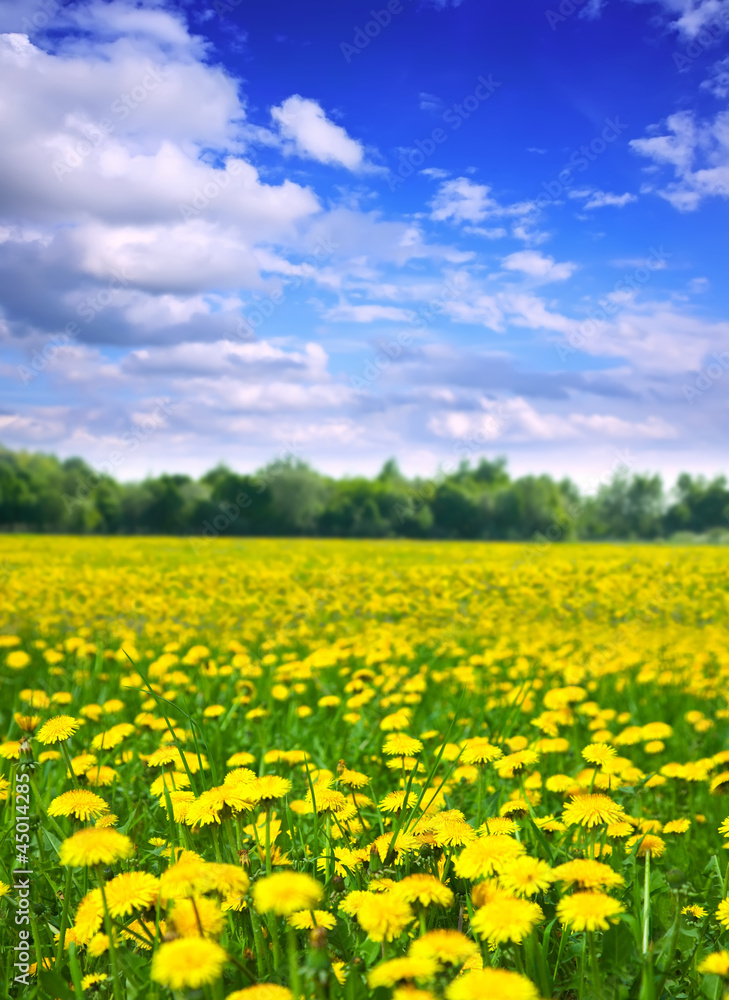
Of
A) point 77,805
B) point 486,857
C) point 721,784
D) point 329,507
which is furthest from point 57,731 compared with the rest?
point 329,507

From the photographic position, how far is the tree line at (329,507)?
4144 centimetres

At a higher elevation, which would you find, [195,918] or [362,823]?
[195,918]

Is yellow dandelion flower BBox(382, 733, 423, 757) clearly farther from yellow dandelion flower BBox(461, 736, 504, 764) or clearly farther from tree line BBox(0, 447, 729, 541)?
tree line BBox(0, 447, 729, 541)

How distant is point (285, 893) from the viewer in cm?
112

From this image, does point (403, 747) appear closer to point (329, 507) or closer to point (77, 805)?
point (77, 805)

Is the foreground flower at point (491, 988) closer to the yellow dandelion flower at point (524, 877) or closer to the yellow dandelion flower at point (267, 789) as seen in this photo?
the yellow dandelion flower at point (524, 877)

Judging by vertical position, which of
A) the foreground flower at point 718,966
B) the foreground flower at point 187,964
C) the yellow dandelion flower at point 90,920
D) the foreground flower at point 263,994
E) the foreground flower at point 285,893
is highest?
the foreground flower at point 285,893

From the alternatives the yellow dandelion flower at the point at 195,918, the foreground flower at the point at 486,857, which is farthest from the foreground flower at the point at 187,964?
the foreground flower at the point at 486,857

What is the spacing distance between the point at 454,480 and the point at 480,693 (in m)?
45.9

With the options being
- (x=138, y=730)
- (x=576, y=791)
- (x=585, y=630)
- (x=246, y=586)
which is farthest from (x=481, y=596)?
(x=576, y=791)

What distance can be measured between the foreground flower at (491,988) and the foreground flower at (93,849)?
61 cm

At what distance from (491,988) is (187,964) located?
419mm
